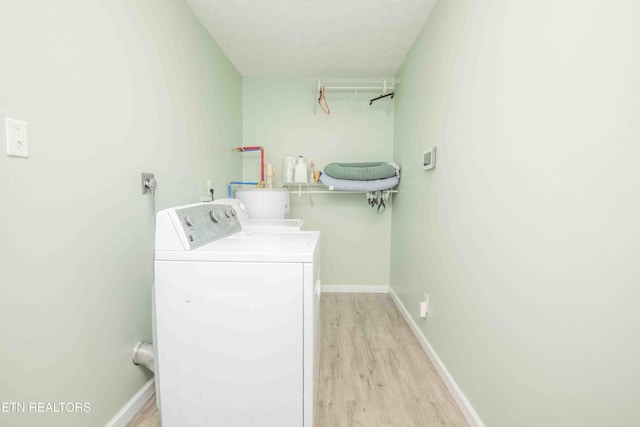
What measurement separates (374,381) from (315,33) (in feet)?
7.76

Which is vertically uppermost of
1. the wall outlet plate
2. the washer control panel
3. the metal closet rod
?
the metal closet rod

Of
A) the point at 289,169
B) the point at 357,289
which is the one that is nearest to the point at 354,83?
the point at 289,169

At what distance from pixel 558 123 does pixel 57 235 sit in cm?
162

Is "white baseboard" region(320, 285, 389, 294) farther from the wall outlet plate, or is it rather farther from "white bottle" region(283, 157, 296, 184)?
the wall outlet plate

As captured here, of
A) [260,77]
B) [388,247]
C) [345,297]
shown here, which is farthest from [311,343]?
[260,77]

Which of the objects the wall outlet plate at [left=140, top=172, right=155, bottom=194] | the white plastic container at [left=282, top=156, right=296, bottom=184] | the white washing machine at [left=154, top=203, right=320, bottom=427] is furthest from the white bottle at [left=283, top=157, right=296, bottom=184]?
the white washing machine at [left=154, top=203, right=320, bottom=427]

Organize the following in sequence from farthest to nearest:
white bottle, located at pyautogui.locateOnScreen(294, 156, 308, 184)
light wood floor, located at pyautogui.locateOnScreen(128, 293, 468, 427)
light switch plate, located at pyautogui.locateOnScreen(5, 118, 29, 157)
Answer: white bottle, located at pyautogui.locateOnScreen(294, 156, 308, 184) → light wood floor, located at pyautogui.locateOnScreen(128, 293, 468, 427) → light switch plate, located at pyautogui.locateOnScreen(5, 118, 29, 157)

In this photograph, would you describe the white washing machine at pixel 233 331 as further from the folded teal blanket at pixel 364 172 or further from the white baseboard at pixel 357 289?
the white baseboard at pixel 357 289

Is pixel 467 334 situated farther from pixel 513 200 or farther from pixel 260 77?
pixel 260 77

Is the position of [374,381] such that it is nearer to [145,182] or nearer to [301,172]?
[145,182]

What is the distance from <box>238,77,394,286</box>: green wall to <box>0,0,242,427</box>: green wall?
1300mm

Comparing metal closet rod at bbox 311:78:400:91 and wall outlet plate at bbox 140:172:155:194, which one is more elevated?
metal closet rod at bbox 311:78:400:91

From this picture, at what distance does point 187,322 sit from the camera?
3.62ft

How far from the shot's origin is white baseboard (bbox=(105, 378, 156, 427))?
1226 millimetres
